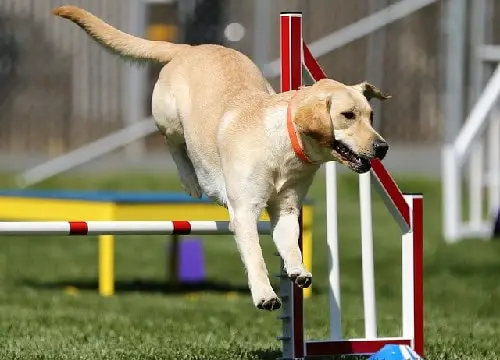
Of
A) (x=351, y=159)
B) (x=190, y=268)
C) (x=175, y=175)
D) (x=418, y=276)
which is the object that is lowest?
(x=190, y=268)

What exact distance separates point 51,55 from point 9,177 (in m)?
2.31

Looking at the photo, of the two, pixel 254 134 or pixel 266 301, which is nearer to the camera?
pixel 266 301

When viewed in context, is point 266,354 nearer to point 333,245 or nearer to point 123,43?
point 333,245

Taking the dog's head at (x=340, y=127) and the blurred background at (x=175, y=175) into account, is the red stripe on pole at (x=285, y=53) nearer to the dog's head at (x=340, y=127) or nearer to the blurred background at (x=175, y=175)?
the blurred background at (x=175, y=175)

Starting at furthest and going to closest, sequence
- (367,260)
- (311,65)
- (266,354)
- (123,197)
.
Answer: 1. (123,197)
2. (266,354)
3. (367,260)
4. (311,65)

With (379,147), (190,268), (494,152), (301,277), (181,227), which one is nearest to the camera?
(379,147)

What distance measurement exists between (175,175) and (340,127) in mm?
13753

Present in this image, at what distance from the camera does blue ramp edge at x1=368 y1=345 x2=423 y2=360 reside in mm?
5785

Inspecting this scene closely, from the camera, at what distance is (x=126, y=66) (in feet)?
63.7

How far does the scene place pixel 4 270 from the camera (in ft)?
38.5

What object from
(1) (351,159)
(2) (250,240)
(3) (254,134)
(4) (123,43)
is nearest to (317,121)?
(1) (351,159)

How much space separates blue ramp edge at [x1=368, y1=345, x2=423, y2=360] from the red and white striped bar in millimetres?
753

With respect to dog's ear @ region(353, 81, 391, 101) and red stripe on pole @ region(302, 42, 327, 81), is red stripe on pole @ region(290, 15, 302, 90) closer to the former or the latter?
A: red stripe on pole @ region(302, 42, 327, 81)

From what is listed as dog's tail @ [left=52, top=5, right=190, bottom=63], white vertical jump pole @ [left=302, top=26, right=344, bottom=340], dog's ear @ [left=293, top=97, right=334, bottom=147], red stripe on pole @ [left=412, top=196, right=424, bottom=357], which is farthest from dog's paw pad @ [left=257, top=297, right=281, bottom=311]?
dog's tail @ [left=52, top=5, right=190, bottom=63]
